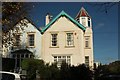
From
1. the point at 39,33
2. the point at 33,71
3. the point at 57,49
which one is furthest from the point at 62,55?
the point at 33,71

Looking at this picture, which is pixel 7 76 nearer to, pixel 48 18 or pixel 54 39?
pixel 48 18

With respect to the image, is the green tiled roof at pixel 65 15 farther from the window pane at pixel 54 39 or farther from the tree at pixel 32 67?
the tree at pixel 32 67

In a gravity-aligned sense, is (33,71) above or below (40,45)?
below

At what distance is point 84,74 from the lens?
58.7 feet

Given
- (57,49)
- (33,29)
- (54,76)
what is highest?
(33,29)

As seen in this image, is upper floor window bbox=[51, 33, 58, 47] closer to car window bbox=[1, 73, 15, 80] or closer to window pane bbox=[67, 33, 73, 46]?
window pane bbox=[67, 33, 73, 46]

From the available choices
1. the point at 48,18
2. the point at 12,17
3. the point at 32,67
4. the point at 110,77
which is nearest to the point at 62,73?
the point at 32,67

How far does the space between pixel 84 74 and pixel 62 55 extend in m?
7.96

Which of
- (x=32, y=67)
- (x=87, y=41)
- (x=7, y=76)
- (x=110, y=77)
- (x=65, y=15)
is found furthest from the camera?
(x=87, y=41)

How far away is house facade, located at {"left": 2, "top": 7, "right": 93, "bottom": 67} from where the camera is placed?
2539cm

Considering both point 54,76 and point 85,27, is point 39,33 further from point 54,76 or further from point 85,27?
point 54,76

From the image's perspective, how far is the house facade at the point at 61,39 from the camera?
25391 mm

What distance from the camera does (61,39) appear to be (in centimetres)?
2598

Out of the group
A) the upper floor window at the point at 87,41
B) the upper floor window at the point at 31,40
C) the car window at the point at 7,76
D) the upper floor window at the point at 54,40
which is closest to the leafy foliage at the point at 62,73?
the car window at the point at 7,76
